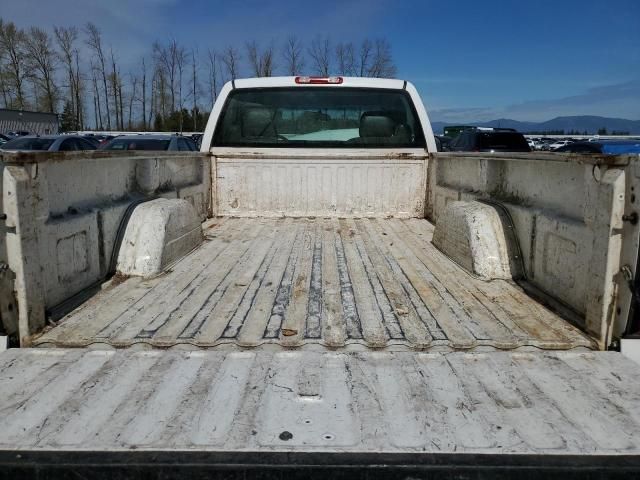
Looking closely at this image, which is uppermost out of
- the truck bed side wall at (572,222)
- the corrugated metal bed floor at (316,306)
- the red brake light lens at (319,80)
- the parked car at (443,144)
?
the red brake light lens at (319,80)

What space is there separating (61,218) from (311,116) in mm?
3478

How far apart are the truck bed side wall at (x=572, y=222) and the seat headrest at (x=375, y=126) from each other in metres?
1.86

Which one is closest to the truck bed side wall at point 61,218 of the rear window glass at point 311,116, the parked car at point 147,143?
the rear window glass at point 311,116

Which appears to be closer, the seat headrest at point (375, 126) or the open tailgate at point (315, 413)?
the open tailgate at point (315, 413)

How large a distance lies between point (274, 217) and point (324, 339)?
10.7ft

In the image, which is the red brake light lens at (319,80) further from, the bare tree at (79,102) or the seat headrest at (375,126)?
the bare tree at (79,102)

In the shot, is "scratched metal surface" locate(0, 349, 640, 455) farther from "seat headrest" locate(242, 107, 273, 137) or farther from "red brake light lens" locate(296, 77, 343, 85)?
"red brake light lens" locate(296, 77, 343, 85)

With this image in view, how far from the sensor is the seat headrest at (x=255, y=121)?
539 centimetres

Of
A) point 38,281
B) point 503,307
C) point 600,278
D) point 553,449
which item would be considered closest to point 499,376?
point 553,449

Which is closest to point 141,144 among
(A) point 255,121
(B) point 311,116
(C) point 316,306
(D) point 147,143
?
(D) point 147,143

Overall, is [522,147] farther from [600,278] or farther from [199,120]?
[199,120]

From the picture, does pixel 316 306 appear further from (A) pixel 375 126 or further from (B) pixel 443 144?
(B) pixel 443 144

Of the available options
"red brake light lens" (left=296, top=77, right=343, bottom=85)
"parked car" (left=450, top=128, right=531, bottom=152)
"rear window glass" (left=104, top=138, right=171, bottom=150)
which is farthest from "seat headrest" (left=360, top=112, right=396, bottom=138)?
"parked car" (left=450, top=128, right=531, bottom=152)

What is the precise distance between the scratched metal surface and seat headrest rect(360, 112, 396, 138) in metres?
3.72
